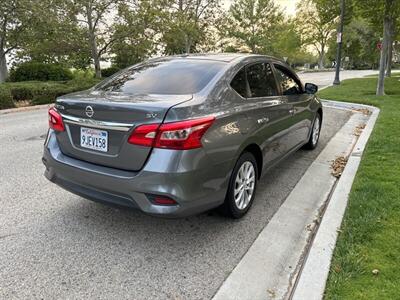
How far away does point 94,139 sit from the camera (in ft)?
9.56

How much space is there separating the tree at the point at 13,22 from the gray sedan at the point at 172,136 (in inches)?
493

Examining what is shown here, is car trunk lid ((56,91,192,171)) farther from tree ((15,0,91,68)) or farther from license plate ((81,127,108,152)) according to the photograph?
tree ((15,0,91,68))

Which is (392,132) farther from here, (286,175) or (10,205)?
(10,205)

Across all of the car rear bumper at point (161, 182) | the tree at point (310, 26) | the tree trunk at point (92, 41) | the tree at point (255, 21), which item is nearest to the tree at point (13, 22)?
the tree trunk at point (92, 41)

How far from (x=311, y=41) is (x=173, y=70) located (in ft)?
191

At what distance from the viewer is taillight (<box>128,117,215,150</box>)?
102 inches

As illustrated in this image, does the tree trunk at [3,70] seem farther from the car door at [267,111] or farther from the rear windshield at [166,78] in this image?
the car door at [267,111]

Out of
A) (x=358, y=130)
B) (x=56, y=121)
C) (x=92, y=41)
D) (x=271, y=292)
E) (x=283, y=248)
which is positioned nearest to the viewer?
(x=271, y=292)

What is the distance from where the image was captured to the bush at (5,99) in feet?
36.9

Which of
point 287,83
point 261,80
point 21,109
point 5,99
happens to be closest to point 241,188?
point 261,80

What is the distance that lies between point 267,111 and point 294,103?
3.41 feet

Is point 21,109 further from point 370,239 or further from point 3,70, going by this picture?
point 370,239

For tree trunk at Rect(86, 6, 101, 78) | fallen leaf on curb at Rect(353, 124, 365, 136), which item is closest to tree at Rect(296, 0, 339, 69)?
tree trunk at Rect(86, 6, 101, 78)

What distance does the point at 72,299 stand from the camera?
2.38 m
